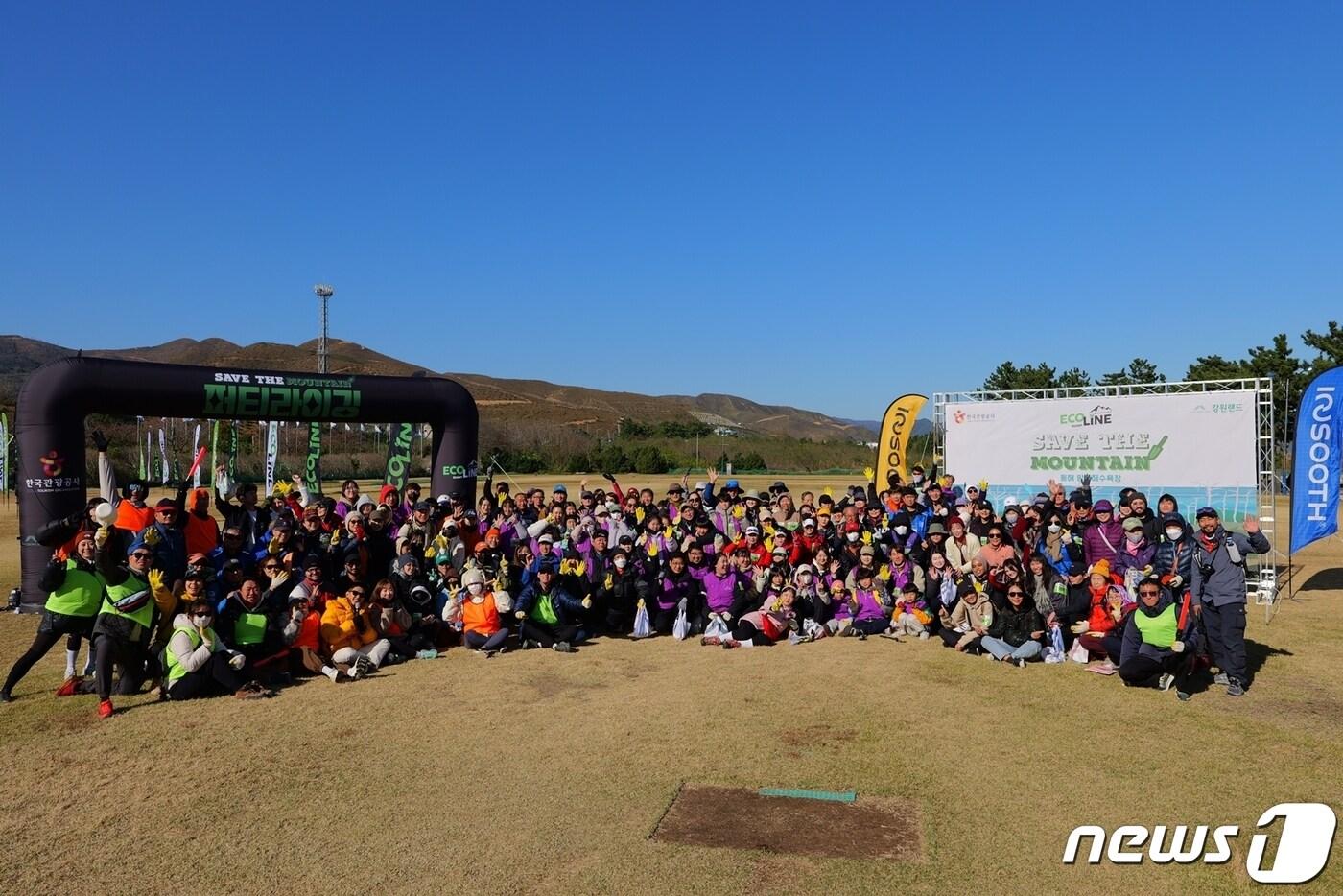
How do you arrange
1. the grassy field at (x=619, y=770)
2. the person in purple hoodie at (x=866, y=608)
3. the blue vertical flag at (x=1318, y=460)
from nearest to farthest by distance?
the grassy field at (x=619, y=770), the person in purple hoodie at (x=866, y=608), the blue vertical flag at (x=1318, y=460)

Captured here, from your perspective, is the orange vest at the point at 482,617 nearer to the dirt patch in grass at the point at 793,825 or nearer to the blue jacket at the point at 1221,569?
the dirt patch in grass at the point at 793,825

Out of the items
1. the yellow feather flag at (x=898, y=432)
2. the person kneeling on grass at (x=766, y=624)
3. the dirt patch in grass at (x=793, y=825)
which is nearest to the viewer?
the dirt patch in grass at (x=793, y=825)

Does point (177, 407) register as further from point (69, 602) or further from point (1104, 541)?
point (1104, 541)

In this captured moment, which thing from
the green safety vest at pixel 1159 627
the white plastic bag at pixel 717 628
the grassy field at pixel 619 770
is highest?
the green safety vest at pixel 1159 627

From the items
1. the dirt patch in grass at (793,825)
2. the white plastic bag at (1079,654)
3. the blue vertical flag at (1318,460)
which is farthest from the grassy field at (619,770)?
the blue vertical flag at (1318,460)

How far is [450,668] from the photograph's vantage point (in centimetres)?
905

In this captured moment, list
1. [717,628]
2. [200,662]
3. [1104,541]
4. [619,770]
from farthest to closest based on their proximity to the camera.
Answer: [717,628]
[1104,541]
[200,662]
[619,770]

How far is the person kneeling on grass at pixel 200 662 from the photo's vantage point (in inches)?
303

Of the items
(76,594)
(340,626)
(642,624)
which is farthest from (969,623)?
(76,594)

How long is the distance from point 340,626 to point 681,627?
393 centimetres

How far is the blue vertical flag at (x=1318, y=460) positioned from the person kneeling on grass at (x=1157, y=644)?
19.5 feet

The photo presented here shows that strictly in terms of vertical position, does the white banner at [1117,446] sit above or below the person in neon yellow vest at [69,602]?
above

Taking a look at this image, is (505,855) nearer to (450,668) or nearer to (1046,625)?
(450,668)

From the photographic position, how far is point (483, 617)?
9891 millimetres
